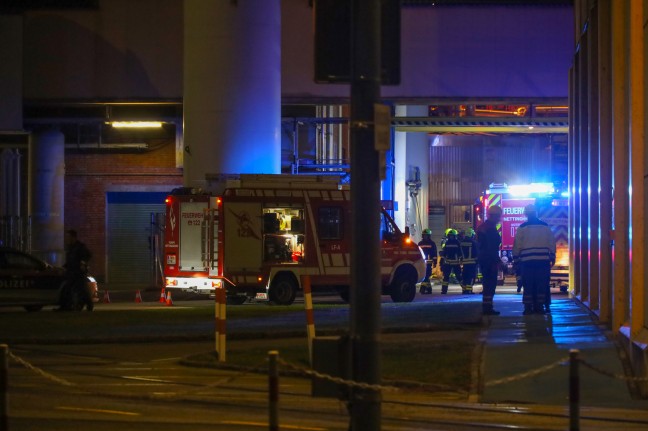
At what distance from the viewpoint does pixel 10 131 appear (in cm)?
3416

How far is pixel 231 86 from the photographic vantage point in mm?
29703

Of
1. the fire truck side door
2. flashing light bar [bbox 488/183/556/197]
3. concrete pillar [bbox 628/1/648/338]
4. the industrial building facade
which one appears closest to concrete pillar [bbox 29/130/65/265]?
the fire truck side door

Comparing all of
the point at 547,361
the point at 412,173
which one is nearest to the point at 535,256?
the point at 547,361

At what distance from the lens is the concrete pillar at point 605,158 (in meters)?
16.1

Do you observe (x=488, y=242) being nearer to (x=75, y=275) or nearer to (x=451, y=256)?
(x=75, y=275)

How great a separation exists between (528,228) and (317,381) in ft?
35.7

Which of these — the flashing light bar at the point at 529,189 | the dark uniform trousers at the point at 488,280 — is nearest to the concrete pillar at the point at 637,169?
the dark uniform trousers at the point at 488,280

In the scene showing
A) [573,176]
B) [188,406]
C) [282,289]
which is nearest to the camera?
[188,406]

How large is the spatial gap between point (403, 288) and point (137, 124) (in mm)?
13616

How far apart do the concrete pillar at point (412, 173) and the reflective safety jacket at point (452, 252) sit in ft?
30.9

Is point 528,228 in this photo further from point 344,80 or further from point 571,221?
point 344,80

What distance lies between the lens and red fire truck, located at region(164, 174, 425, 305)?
23641mm

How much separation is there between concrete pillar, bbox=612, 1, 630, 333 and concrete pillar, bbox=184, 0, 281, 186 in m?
15.7

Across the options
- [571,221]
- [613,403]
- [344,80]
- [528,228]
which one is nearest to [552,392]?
[613,403]
